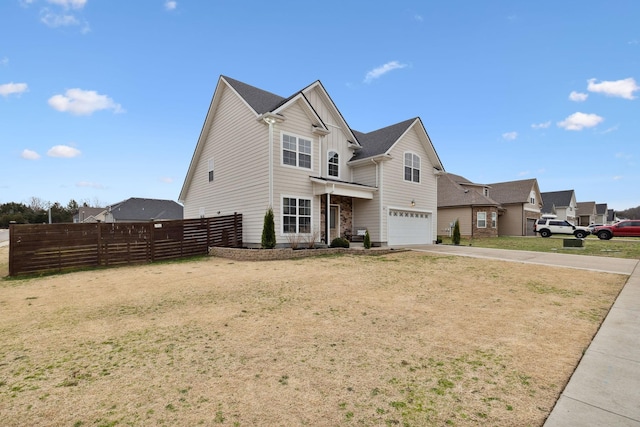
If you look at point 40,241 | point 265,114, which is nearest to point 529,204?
point 265,114

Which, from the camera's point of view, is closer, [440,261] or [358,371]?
[358,371]

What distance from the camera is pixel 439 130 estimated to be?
79.7ft

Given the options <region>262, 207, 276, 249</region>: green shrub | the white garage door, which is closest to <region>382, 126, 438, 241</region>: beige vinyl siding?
the white garage door

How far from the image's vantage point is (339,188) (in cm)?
1494

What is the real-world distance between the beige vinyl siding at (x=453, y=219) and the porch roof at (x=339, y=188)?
15.1 metres

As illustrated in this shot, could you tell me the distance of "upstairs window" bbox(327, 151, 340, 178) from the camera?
55.6ft

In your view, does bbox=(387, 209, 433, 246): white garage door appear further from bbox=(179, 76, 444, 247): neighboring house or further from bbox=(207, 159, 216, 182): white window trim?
bbox=(207, 159, 216, 182): white window trim

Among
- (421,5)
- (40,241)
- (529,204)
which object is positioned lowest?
(40,241)

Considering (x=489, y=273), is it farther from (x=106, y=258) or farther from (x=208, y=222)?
(x=106, y=258)

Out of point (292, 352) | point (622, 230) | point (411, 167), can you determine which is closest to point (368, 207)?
point (411, 167)

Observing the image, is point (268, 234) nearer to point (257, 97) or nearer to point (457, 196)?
point (257, 97)

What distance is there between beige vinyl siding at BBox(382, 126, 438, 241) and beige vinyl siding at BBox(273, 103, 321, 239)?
4.33 m

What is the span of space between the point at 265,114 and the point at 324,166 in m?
4.57

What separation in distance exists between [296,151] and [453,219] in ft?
65.0
